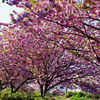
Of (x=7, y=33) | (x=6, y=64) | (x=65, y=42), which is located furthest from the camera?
(x=6, y=64)

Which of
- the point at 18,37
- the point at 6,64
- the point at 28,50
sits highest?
the point at 18,37

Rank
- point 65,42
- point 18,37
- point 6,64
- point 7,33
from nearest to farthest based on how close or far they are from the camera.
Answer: point 65,42 → point 18,37 → point 7,33 → point 6,64

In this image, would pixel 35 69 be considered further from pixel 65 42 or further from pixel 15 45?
pixel 65 42

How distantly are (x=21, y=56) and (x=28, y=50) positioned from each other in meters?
0.94

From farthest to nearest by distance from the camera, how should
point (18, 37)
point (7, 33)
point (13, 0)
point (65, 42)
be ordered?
point (7, 33)
point (18, 37)
point (65, 42)
point (13, 0)

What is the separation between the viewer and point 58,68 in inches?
368

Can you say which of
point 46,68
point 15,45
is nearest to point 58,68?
point 46,68

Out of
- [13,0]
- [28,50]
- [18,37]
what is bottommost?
[28,50]

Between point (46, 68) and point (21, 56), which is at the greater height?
point (21, 56)

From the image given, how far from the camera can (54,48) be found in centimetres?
876

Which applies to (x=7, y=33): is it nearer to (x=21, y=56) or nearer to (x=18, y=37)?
(x=18, y=37)

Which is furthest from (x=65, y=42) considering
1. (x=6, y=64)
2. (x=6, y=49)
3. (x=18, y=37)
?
(x=6, y=64)

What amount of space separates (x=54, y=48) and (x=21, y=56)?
2444mm

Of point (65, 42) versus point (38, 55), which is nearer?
point (65, 42)
